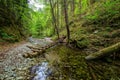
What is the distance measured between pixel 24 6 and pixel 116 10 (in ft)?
55.9

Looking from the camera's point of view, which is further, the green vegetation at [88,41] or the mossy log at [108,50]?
the mossy log at [108,50]

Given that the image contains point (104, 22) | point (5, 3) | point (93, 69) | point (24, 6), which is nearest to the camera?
point (93, 69)

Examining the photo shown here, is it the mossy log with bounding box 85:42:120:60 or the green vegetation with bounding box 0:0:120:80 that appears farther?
the mossy log with bounding box 85:42:120:60

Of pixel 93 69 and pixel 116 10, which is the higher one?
pixel 116 10

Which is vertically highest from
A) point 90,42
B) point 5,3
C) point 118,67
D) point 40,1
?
point 40,1

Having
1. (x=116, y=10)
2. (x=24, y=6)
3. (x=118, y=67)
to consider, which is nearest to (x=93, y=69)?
(x=118, y=67)

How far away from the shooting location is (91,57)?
8.52 m

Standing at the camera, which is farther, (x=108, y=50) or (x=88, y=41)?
(x=88, y=41)

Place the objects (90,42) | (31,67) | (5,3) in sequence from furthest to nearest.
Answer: (5,3) < (90,42) < (31,67)

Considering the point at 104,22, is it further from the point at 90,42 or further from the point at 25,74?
the point at 25,74

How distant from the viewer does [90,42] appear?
38.9ft

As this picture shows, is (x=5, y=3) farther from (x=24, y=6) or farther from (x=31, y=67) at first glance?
(x=31, y=67)

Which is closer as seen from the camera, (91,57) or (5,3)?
(91,57)

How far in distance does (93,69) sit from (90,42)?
5168mm
